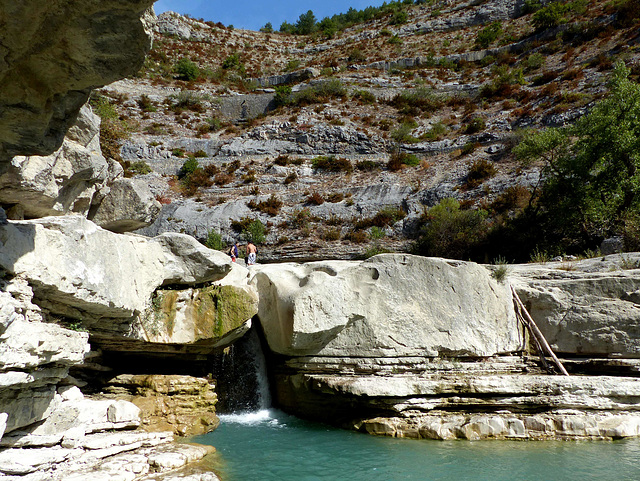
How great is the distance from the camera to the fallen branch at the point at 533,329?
11217mm

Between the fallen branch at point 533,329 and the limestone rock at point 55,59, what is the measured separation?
1148cm

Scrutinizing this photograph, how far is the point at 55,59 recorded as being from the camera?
4121 millimetres

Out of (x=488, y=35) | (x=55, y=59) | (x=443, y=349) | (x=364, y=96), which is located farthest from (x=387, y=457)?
(x=488, y=35)

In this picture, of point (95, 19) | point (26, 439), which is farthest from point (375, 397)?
point (95, 19)

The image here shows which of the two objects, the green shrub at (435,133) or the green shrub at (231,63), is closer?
the green shrub at (435,133)

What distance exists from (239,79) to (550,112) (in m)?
37.4

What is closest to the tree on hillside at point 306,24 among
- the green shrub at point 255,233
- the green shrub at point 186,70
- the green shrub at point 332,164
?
the green shrub at point 186,70

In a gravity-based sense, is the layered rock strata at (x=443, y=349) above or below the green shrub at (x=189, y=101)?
below

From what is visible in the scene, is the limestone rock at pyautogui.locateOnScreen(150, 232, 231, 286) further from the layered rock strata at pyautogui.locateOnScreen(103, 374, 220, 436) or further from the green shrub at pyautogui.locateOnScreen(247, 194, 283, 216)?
the green shrub at pyautogui.locateOnScreen(247, 194, 283, 216)

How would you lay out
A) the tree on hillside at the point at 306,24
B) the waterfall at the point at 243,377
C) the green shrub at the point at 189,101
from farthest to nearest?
the tree on hillside at the point at 306,24 → the green shrub at the point at 189,101 → the waterfall at the point at 243,377

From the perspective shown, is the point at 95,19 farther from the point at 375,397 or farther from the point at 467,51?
the point at 467,51

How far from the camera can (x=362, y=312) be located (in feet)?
34.9

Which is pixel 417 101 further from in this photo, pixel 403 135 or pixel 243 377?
pixel 243 377

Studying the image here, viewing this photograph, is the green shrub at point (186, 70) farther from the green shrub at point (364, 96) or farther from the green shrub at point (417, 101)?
the green shrub at point (417, 101)
